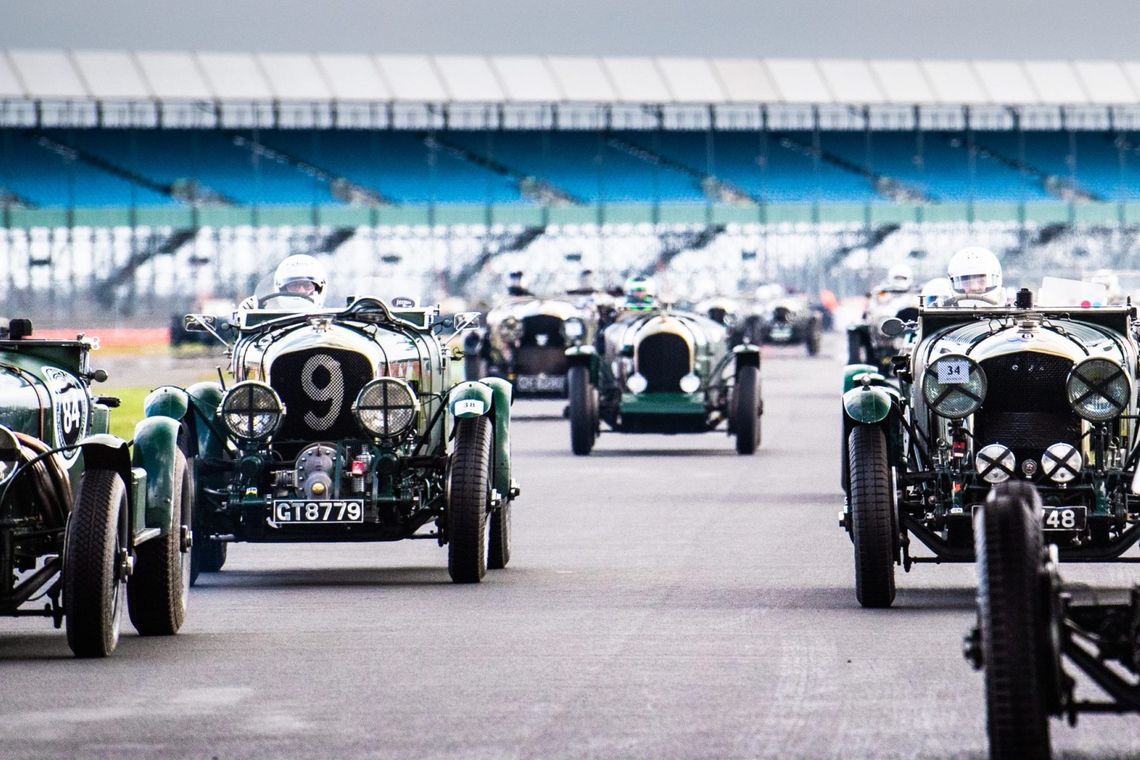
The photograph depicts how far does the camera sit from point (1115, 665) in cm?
820

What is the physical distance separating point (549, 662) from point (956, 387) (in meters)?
3.03

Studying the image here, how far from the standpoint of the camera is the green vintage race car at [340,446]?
12328mm

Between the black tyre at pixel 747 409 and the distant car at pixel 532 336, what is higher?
the distant car at pixel 532 336

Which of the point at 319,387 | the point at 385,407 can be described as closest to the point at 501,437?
the point at 385,407

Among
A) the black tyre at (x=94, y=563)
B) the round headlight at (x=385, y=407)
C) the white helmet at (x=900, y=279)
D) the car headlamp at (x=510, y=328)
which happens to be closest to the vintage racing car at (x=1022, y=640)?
the black tyre at (x=94, y=563)

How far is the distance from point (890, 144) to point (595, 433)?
198 feet

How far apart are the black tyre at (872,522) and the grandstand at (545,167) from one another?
54979 mm

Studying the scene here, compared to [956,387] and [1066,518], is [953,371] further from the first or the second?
[1066,518]

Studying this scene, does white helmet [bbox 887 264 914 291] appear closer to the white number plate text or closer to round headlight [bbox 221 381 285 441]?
round headlight [bbox 221 381 285 441]

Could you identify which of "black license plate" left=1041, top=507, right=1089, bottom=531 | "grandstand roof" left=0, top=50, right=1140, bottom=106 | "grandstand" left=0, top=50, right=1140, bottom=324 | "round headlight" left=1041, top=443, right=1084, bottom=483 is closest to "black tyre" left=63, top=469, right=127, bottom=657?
"black license plate" left=1041, top=507, right=1089, bottom=531

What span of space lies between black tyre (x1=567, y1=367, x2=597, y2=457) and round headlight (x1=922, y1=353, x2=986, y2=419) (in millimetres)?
11991

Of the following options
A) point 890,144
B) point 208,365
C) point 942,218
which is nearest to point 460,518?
point 208,365

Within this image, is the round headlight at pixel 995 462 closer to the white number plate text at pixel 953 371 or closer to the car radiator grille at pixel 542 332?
the white number plate text at pixel 953 371

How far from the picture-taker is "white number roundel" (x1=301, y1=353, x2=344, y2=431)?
13.2m
